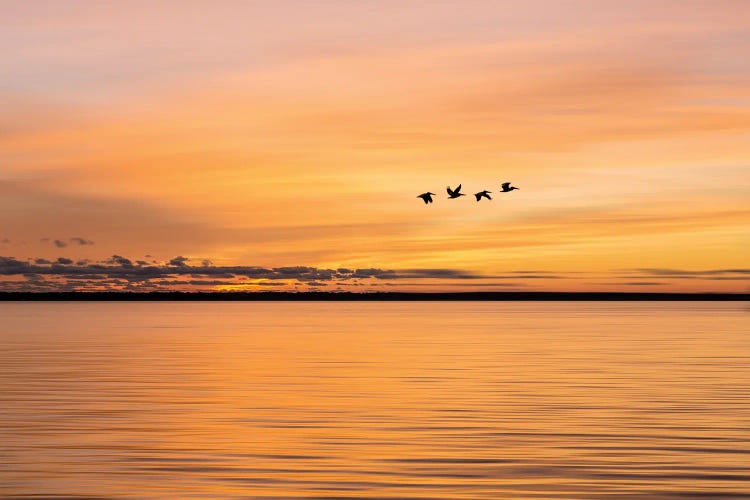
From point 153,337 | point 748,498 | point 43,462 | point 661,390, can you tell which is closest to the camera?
point 748,498

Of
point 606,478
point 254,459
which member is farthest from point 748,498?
point 254,459

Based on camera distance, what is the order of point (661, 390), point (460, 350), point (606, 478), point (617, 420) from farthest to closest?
point (460, 350)
point (661, 390)
point (617, 420)
point (606, 478)

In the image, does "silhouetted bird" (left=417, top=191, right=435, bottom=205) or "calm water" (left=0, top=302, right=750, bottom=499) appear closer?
"calm water" (left=0, top=302, right=750, bottom=499)

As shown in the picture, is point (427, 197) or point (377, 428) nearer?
point (377, 428)

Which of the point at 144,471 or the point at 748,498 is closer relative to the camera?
the point at 748,498

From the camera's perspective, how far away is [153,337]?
112062 millimetres

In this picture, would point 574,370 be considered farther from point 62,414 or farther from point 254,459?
point 254,459

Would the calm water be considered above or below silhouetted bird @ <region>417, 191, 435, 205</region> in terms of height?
below

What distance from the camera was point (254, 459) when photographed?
29.3 metres

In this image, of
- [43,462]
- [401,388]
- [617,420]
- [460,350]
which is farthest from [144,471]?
[460,350]

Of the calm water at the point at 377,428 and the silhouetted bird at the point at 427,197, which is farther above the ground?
the silhouetted bird at the point at 427,197

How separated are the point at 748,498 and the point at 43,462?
54.2 ft

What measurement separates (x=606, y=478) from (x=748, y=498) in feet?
11.3

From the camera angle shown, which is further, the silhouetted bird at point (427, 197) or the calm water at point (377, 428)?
the silhouetted bird at point (427, 197)
